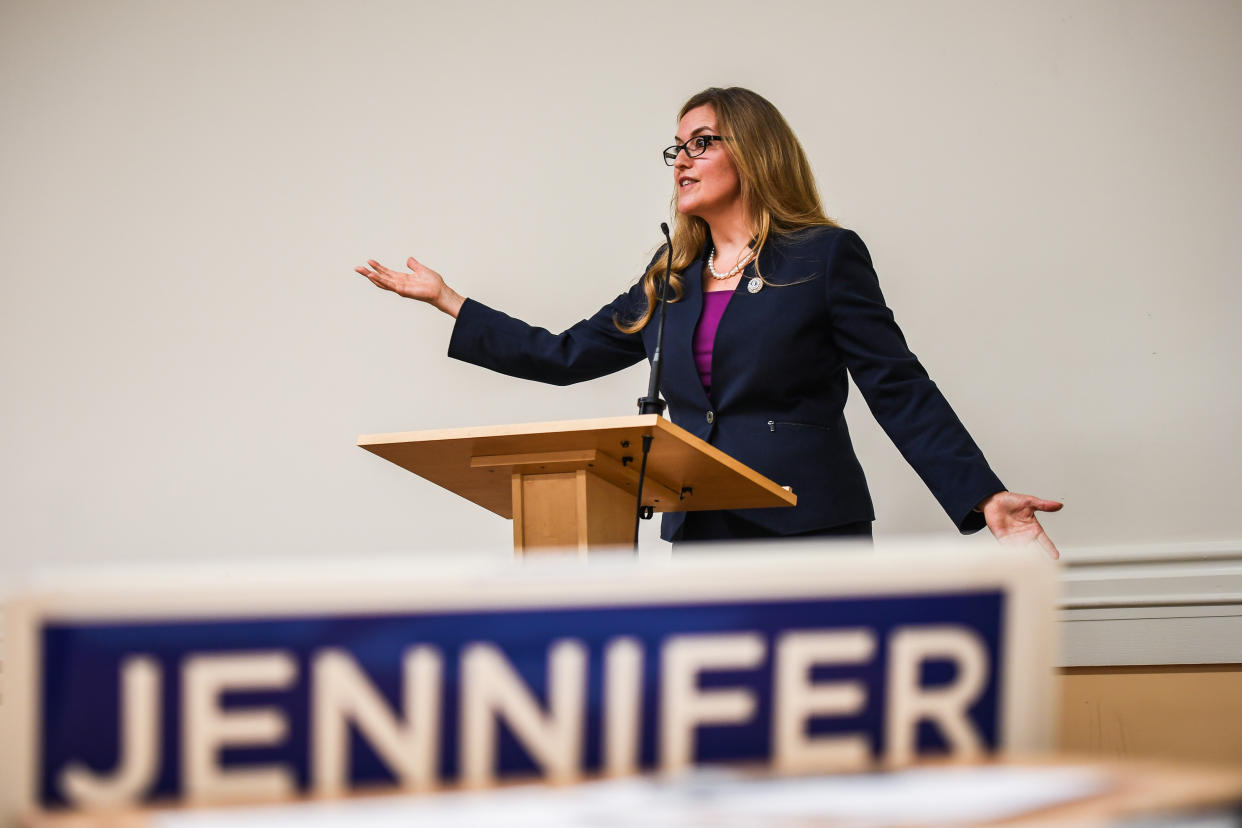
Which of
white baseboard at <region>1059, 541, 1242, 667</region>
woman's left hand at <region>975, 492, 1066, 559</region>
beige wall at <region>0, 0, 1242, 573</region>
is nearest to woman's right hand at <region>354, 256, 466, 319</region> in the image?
beige wall at <region>0, 0, 1242, 573</region>

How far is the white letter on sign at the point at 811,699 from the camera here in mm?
474

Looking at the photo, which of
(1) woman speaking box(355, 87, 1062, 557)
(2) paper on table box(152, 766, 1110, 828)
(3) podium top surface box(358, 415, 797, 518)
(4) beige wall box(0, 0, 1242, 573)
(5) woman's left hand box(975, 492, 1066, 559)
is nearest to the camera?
Answer: (2) paper on table box(152, 766, 1110, 828)

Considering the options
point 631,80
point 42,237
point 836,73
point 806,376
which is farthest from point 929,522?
point 42,237

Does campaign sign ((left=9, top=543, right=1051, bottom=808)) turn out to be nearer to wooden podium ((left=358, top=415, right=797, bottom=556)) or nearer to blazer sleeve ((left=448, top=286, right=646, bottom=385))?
wooden podium ((left=358, top=415, right=797, bottom=556))

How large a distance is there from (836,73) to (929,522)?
1.03 meters

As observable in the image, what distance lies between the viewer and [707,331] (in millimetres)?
1834

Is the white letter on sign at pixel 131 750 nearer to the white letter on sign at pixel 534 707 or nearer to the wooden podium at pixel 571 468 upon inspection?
the white letter on sign at pixel 534 707

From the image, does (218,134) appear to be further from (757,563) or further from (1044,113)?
(757,563)

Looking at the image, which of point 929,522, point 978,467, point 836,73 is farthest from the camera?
point 836,73

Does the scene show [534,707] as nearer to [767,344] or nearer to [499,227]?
[767,344]

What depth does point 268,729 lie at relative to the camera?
0.45 meters

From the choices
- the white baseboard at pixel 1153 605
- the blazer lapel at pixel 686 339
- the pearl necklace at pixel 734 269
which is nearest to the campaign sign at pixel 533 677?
the blazer lapel at pixel 686 339

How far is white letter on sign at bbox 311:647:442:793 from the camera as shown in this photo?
0.46 metres

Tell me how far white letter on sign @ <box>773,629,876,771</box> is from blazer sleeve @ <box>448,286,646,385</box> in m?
1.55
